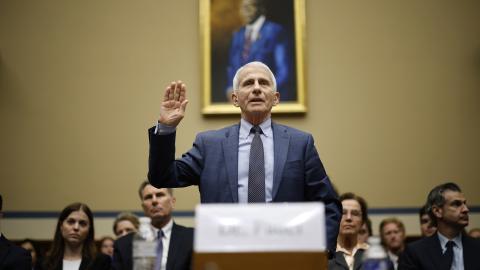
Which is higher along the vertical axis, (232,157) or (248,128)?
(248,128)

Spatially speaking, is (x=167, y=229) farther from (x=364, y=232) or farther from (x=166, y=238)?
(x=364, y=232)

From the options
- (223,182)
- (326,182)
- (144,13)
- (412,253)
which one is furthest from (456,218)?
(144,13)

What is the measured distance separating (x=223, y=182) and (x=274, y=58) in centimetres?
440

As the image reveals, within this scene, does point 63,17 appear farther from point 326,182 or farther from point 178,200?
point 326,182

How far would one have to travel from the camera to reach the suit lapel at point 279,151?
2.95m

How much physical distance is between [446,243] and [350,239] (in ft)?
2.56

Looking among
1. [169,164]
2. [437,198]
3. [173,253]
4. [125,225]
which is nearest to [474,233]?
[437,198]

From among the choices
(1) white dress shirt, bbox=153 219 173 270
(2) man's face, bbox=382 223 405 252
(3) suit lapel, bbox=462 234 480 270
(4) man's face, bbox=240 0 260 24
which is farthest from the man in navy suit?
(4) man's face, bbox=240 0 260 24

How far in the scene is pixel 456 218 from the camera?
5.22 metres

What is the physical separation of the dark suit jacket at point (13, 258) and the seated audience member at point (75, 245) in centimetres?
50

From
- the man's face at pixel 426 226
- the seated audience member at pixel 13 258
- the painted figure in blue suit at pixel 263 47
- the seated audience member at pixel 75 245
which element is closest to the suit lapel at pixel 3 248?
the seated audience member at pixel 13 258

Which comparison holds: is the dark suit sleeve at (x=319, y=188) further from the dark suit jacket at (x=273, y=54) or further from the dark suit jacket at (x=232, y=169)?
the dark suit jacket at (x=273, y=54)

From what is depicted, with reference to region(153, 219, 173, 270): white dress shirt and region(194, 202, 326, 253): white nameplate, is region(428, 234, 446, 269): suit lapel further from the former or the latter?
region(194, 202, 326, 253): white nameplate

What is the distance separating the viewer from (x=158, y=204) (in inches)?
211
